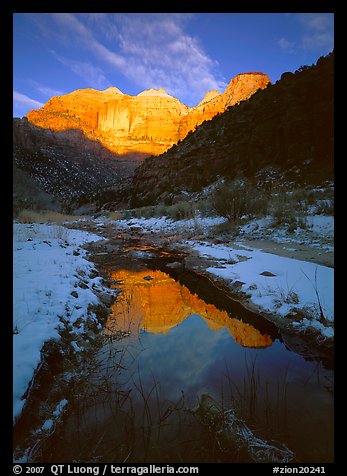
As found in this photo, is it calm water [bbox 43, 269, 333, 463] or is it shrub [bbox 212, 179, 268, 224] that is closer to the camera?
calm water [bbox 43, 269, 333, 463]

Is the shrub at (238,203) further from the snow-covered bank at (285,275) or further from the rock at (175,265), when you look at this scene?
the rock at (175,265)

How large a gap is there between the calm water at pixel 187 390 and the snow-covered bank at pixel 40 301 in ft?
1.80

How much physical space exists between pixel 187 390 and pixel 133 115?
494 feet

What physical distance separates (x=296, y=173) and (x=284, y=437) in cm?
2037

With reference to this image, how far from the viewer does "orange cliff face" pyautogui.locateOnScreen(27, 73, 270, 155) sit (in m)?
102

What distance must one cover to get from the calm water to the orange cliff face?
10848 centimetres

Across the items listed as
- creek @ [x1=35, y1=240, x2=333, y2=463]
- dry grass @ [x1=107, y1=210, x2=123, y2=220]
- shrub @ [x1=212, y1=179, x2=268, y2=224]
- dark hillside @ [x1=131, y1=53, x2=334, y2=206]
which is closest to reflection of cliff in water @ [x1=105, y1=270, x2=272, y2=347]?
creek @ [x1=35, y1=240, x2=333, y2=463]

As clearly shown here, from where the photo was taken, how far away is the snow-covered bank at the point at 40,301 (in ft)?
8.23

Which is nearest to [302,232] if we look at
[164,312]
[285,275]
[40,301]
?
[285,275]

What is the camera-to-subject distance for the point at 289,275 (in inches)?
212

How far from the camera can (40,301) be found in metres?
3.74

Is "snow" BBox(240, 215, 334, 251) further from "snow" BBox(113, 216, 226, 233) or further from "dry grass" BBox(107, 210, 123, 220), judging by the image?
"dry grass" BBox(107, 210, 123, 220)

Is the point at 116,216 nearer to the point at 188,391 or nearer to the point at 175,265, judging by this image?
the point at 175,265
